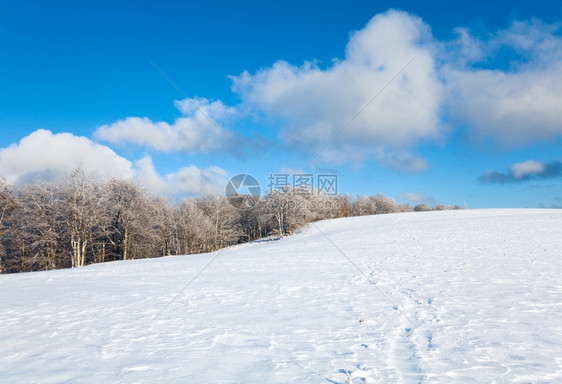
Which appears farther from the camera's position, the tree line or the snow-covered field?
the tree line

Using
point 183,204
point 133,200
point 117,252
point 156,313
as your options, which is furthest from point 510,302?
point 183,204

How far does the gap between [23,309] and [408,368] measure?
1110 centimetres

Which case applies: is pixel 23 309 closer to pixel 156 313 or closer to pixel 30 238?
pixel 156 313

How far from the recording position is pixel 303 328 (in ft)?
21.2

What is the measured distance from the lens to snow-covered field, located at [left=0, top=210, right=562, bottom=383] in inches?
178

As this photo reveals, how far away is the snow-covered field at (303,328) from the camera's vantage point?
452 centimetres

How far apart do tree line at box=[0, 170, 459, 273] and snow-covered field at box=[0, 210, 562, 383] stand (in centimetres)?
2598

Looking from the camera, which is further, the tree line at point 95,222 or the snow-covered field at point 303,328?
the tree line at point 95,222

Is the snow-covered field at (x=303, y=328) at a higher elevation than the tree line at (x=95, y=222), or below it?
below

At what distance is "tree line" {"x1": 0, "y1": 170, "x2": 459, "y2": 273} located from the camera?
3422 centimetres

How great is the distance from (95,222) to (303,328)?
3687cm

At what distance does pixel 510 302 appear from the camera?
742 centimetres

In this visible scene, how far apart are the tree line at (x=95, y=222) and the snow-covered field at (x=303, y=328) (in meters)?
26.0

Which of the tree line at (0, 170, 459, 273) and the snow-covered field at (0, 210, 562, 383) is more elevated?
the tree line at (0, 170, 459, 273)
